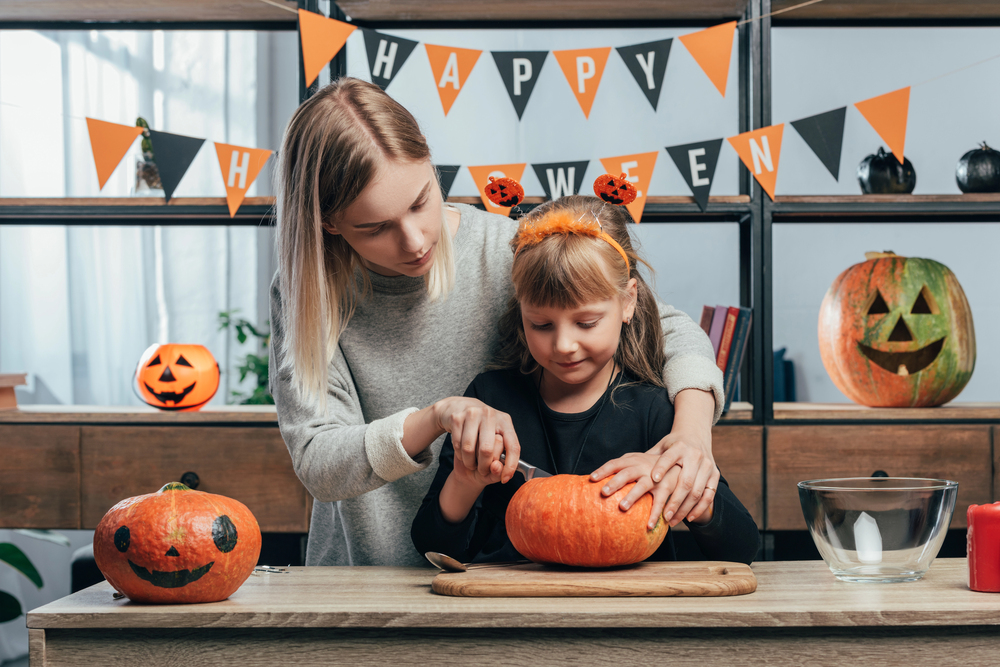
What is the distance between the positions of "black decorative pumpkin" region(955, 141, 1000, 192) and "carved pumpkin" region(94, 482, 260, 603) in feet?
5.82

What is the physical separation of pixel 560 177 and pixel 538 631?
4.25 ft

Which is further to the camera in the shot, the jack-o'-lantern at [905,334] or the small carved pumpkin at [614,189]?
the jack-o'-lantern at [905,334]

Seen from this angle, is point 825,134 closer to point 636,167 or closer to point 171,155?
point 636,167

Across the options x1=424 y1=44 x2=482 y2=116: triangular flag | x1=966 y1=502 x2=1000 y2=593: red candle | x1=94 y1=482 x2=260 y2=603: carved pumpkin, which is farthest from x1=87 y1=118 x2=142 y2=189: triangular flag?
x1=966 y1=502 x2=1000 y2=593: red candle

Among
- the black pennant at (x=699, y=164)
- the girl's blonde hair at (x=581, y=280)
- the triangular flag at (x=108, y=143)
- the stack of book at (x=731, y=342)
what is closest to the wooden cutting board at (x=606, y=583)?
the girl's blonde hair at (x=581, y=280)

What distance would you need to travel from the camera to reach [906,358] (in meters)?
1.75

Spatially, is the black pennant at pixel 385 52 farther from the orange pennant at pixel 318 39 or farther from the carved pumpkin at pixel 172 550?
the carved pumpkin at pixel 172 550

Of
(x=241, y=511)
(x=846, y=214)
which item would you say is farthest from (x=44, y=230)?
(x=846, y=214)

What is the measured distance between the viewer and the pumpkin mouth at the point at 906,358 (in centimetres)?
174

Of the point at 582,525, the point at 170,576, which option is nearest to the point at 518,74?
the point at 582,525

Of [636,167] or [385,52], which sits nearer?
[385,52]

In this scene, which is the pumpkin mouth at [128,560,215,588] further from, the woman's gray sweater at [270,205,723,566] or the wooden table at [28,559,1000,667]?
the woman's gray sweater at [270,205,723,566]

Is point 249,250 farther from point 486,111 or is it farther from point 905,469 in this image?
point 905,469

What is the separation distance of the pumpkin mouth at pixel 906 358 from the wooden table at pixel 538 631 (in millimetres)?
1116
